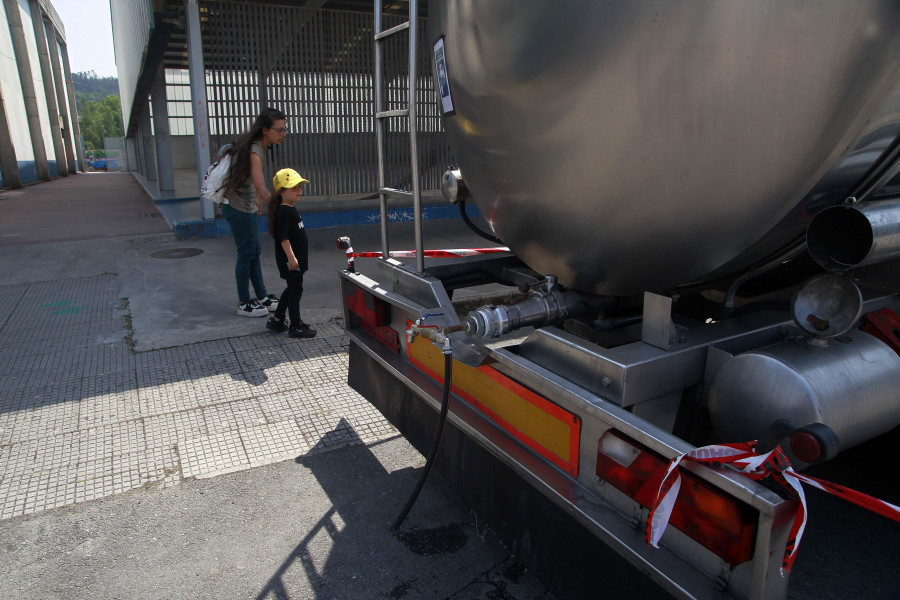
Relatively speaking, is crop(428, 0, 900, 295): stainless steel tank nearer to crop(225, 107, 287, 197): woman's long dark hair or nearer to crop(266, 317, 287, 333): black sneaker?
crop(225, 107, 287, 197): woman's long dark hair

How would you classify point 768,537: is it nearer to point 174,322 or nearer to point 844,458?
point 844,458

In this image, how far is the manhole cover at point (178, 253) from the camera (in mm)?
7746

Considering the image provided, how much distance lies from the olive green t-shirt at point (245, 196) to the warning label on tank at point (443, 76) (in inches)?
118

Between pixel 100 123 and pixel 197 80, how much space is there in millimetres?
105545

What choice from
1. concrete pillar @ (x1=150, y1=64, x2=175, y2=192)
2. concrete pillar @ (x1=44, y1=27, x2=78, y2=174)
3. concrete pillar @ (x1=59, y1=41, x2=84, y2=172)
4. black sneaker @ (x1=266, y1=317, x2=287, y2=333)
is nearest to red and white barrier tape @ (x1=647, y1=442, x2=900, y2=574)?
black sneaker @ (x1=266, y1=317, x2=287, y2=333)

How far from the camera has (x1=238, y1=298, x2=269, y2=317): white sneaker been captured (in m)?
5.14

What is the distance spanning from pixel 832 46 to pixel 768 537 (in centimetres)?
104

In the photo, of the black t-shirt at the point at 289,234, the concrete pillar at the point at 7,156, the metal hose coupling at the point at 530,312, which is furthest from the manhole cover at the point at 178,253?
the concrete pillar at the point at 7,156

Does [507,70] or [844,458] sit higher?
[507,70]

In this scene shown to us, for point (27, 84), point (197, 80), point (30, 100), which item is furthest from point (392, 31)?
point (30, 100)

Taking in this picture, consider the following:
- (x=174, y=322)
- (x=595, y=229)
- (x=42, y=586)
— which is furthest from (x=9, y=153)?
(x=595, y=229)

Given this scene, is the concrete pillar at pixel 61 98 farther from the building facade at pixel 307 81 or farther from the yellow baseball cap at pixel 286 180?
the yellow baseball cap at pixel 286 180

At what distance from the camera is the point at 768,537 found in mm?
1166

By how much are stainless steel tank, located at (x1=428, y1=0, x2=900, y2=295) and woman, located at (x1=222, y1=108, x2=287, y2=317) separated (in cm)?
315
